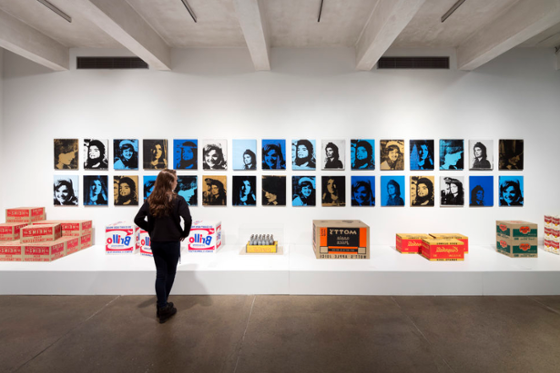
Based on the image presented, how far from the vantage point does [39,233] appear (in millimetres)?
3902

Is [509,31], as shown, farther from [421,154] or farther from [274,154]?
[274,154]

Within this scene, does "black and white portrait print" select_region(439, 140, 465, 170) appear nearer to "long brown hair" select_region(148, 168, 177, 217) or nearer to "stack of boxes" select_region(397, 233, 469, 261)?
"stack of boxes" select_region(397, 233, 469, 261)

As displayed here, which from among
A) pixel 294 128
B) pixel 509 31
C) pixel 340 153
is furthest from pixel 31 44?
pixel 509 31

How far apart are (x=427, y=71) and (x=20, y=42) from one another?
20.8 ft

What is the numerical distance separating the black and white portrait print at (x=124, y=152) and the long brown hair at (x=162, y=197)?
2261mm

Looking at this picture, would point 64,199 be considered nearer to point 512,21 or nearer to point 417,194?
point 417,194

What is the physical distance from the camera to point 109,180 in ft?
15.1

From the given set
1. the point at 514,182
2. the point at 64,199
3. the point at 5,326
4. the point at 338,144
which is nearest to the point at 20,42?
the point at 64,199

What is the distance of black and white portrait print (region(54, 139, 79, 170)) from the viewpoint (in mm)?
4574

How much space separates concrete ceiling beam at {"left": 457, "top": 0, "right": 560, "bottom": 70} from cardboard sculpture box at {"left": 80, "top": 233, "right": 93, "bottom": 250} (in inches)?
275

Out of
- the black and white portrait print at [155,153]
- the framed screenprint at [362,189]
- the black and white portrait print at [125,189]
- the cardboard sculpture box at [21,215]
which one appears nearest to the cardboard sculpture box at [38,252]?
the cardboard sculpture box at [21,215]

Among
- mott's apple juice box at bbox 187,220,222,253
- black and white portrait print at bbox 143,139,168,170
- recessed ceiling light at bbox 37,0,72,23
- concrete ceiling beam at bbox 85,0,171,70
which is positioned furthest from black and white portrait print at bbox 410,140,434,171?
recessed ceiling light at bbox 37,0,72,23

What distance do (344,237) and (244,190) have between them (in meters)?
1.86

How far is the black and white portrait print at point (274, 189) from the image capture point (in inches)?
181
